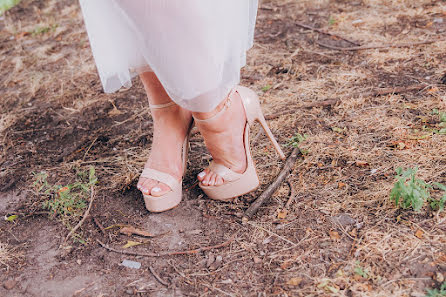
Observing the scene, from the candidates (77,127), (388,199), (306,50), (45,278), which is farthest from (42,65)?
(388,199)

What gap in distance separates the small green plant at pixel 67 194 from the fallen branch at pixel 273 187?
0.69m

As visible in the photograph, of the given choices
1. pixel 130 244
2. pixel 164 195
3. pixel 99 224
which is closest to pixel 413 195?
pixel 164 195

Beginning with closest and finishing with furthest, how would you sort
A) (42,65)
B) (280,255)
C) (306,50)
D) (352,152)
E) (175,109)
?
(280,255) → (175,109) → (352,152) → (306,50) → (42,65)

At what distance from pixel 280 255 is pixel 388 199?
17.8 inches

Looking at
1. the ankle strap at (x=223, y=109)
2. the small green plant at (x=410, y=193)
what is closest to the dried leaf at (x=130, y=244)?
the ankle strap at (x=223, y=109)

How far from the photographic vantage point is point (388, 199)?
1459mm

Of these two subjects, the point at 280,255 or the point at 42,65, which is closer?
the point at 280,255

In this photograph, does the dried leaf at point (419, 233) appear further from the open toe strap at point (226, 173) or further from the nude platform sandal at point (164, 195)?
the nude platform sandal at point (164, 195)

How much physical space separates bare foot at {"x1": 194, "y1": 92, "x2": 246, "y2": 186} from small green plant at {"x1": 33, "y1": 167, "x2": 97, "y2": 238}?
1.67ft

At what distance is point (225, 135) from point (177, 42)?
428 mm

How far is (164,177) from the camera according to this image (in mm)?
1590

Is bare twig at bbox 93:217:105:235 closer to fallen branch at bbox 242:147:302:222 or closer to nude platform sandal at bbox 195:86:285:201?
nude platform sandal at bbox 195:86:285:201

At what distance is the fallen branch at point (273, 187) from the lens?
1.54 meters

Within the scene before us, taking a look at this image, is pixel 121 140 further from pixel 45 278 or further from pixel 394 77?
pixel 394 77
